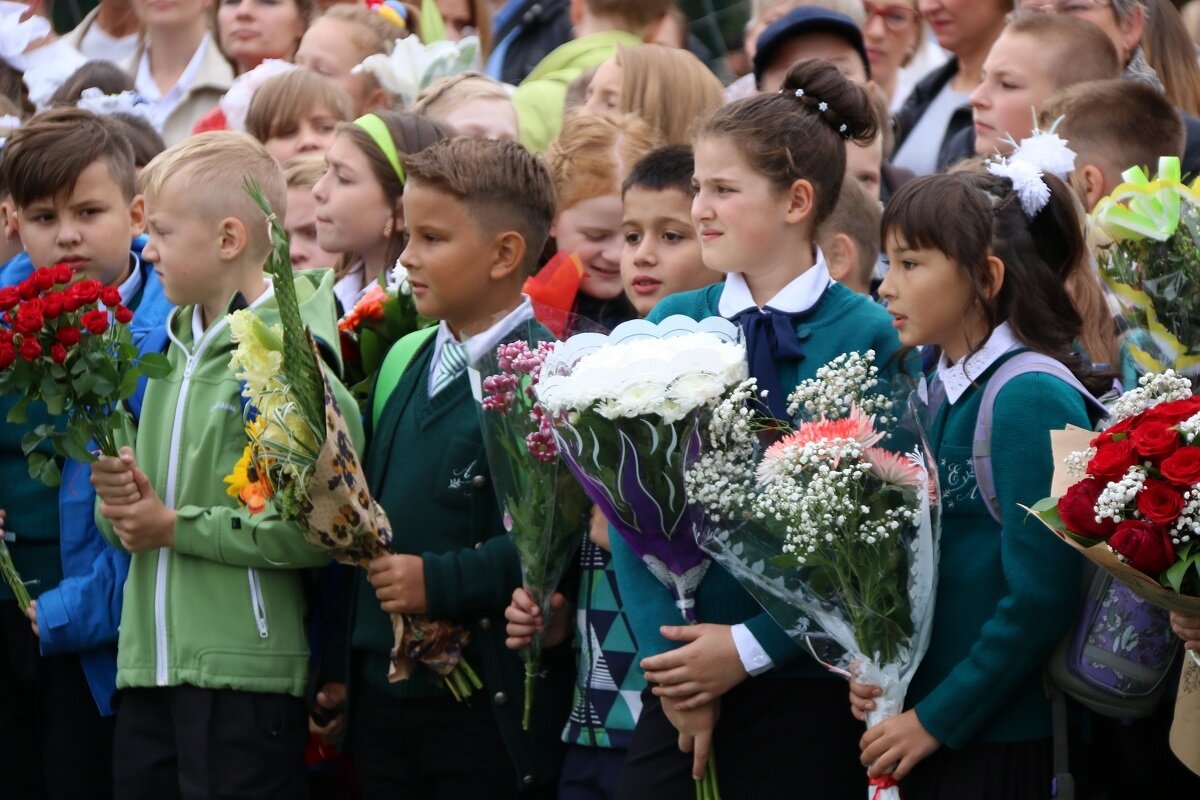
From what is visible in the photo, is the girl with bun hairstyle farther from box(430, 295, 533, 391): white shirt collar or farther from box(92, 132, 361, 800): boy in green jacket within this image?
box(92, 132, 361, 800): boy in green jacket

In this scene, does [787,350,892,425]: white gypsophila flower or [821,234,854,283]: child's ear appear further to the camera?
[821,234,854,283]: child's ear

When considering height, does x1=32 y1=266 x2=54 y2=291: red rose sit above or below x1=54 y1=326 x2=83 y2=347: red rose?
above

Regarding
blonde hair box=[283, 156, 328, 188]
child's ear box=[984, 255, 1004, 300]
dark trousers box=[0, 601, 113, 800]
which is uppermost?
child's ear box=[984, 255, 1004, 300]

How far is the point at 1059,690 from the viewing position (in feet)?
12.3

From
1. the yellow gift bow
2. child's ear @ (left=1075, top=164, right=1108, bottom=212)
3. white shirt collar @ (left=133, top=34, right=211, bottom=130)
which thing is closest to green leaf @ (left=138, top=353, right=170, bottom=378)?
the yellow gift bow

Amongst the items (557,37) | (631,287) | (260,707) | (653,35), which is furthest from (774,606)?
(557,37)

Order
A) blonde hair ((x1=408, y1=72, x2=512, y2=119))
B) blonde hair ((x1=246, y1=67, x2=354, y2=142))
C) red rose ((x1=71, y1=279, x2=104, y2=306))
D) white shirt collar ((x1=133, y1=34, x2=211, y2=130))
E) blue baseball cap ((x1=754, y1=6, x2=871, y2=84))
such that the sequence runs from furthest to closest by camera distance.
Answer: white shirt collar ((x1=133, y1=34, x2=211, y2=130)) → blonde hair ((x1=246, y1=67, x2=354, y2=142)) → blue baseball cap ((x1=754, y1=6, x2=871, y2=84)) → blonde hair ((x1=408, y1=72, x2=512, y2=119)) → red rose ((x1=71, y1=279, x2=104, y2=306))

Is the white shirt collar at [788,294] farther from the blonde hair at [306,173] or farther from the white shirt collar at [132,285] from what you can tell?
the blonde hair at [306,173]

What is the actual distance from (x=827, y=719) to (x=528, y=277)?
5.28 feet

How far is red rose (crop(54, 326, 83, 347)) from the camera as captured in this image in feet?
15.0

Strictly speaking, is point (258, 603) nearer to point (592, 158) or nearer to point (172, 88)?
point (592, 158)

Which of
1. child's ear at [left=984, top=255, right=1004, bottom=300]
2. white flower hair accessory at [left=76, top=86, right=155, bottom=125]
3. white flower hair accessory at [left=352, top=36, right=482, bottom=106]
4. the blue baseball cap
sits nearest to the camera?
child's ear at [left=984, top=255, right=1004, bottom=300]

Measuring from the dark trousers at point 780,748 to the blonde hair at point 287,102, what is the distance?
356 centimetres

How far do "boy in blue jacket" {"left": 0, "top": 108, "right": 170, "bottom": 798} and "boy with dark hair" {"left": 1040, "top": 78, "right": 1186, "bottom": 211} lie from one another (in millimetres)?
2861
